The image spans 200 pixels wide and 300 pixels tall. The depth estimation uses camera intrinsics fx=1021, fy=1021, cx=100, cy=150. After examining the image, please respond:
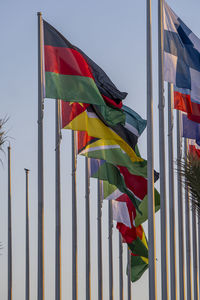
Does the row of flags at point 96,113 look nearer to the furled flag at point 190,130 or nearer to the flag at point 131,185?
the flag at point 131,185

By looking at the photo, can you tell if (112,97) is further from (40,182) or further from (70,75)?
(40,182)

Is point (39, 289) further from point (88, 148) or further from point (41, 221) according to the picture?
point (88, 148)

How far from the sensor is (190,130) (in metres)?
28.9

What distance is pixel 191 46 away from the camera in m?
25.1

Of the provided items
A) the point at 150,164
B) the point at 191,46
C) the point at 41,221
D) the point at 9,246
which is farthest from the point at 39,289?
the point at 9,246

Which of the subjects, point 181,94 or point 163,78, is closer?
point 163,78

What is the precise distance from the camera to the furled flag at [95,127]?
24688 mm

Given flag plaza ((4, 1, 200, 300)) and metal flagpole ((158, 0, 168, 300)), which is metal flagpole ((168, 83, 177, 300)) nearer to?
flag plaza ((4, 1, 200, 300))

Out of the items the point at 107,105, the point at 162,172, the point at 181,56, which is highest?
the point at 181,56

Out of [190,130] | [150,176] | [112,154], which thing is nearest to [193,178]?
[150,176]

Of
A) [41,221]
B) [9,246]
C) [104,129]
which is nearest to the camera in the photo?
[41,221]

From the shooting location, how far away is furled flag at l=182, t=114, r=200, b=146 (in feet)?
91.7

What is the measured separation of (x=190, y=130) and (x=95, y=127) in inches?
195

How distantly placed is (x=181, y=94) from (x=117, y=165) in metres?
2.70
